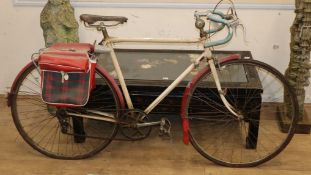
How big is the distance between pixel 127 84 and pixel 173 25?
0.84 meters

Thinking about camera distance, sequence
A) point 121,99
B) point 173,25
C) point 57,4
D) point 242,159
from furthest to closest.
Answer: point 173,25 → point 57,4 → point 242,159 → point 121,99

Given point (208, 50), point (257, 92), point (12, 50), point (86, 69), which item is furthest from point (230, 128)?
point (12, 50)

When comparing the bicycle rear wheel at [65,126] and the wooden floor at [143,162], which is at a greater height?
the bicycle rear wheel at [65,126]

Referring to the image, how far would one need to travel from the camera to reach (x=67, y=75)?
2.37 meters

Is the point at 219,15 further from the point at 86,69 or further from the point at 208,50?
the point at 86,69

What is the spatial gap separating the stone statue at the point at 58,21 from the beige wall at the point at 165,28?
8.8 inches

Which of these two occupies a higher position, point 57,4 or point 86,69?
point 57,4

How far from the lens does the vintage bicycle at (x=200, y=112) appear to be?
7.84 feet

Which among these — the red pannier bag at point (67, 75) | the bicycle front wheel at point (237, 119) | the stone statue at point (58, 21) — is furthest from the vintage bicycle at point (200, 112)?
the stone statue at point (58, 21)

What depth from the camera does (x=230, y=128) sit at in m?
3.04

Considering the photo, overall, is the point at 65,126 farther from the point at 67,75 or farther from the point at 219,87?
the point at 219,87

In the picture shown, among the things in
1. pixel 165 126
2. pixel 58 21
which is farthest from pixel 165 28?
pixel 165 126

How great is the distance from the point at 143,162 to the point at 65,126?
Answer: 55 centimetres

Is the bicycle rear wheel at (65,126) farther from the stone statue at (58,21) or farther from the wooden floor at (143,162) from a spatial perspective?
the stone statue at (58,21)
